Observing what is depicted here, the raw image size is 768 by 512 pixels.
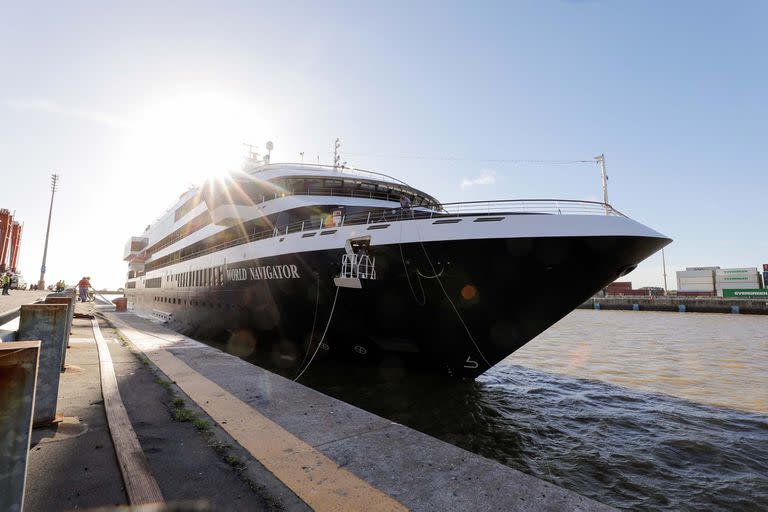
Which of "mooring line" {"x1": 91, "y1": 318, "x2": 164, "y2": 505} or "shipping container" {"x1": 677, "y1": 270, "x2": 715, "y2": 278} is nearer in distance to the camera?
"mooring line" {"x1": 91, "y1": 318, "x2": 164, "y2": 505}

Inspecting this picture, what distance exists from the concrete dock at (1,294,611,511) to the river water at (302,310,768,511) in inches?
100

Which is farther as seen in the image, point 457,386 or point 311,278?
point 311,278

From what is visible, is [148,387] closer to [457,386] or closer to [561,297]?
[457,386]

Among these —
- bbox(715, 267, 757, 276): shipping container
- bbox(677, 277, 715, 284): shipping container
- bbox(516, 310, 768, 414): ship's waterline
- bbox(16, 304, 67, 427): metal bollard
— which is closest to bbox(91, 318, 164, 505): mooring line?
bbox(16, 304, 67, 427): metal bollard

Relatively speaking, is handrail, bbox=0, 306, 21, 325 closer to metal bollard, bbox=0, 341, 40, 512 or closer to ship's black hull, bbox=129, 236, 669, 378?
metal bollard, bbox=0, 341, 40, 512

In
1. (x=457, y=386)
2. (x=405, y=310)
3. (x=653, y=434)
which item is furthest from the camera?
(x=457, y=386)

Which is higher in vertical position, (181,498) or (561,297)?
(561,297)

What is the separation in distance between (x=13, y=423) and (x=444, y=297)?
673cm

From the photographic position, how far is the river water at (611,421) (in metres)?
5.02

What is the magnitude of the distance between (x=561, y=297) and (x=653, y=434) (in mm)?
2911

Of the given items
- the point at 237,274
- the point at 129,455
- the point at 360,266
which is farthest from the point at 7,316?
the point at 237,274

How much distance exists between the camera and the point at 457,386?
349 inches

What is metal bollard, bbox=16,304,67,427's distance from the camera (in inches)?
154

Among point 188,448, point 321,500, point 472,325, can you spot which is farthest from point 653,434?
point 188,448
